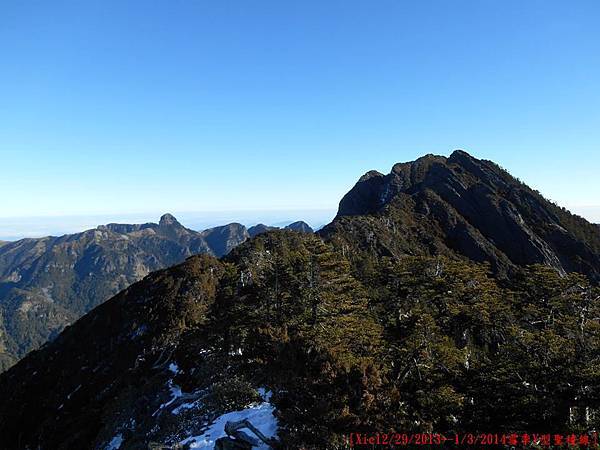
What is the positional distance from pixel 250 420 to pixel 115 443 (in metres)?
19.8

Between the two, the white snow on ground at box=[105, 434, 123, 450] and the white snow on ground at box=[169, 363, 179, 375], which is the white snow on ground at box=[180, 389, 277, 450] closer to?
the white snow on ground at box=[105, 434, 123, 450]

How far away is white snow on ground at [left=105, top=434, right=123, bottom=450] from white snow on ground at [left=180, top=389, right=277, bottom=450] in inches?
587

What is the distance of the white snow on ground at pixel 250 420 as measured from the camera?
18344 mm

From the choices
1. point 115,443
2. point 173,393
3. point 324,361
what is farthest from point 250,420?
point 115,443

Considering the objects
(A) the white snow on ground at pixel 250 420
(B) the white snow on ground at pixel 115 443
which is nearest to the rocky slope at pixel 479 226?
(B) the white snow on ground at pixel 115 443

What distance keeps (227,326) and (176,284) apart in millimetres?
59934

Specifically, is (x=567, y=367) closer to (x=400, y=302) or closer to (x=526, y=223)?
(x=400, y=302)

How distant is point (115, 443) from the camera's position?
31.7 meters

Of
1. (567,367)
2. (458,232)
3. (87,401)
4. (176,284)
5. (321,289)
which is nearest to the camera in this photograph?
(567,367)

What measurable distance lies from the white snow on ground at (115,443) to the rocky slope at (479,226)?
87.0 m

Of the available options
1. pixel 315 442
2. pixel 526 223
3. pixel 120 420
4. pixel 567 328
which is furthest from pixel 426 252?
pixel 315 442

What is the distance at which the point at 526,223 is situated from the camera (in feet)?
493

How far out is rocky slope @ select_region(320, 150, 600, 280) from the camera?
413ft

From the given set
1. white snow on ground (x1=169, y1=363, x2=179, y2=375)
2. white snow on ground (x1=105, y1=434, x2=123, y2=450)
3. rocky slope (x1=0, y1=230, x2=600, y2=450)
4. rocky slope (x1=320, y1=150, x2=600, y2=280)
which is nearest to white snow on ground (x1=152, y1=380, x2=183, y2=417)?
rocky slope (x1=0, y1=230, x2=600, y2=450)
